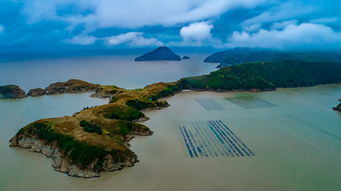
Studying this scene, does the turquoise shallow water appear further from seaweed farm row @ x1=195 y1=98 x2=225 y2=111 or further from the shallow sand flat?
seaweed farm row @ x1=195 y1=98 x2=225 y2=111

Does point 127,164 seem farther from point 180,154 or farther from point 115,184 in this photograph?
point 180,154

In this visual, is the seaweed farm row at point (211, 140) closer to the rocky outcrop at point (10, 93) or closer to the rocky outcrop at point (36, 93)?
the rocky outcrop at point (36, 93)

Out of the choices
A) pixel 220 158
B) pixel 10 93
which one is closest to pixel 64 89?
pixel 10 93

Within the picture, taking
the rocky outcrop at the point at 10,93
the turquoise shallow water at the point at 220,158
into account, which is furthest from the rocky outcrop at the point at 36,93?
the turquoise shallow water at the point at 220,158

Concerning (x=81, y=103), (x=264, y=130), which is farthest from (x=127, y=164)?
(x=81, y=103)

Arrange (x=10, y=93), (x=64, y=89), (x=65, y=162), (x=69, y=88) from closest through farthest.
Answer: (x=65, y=162) → (x=10, y=93) → (x=64, y=89) → (x=69, y=88)

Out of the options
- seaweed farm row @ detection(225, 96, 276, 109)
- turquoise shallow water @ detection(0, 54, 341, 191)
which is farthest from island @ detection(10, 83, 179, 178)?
seaweed farm row @ detection(225, 96, 276, 109)

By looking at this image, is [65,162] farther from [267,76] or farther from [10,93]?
[267,76]
